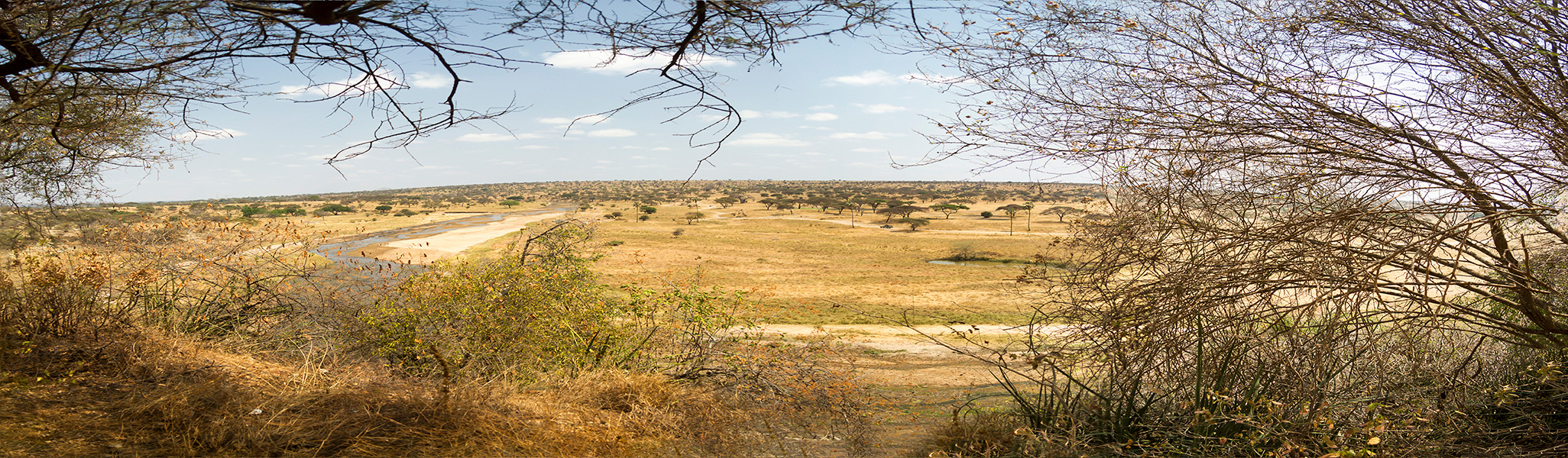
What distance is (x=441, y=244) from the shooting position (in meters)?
40.5

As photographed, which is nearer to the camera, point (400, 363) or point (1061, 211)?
point (400, 363)

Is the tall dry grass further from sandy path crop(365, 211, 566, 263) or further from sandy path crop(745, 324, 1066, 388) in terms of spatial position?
sandy path crop(365, 211, 566, 263)

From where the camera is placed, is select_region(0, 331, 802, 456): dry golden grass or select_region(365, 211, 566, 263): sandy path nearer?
select_region(0, 331, 802, 456): dry golden grass

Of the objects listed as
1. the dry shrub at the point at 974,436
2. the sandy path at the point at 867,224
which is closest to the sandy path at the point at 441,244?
the sandy path at the point at 867,224

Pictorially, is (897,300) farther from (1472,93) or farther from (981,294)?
(1472,93)

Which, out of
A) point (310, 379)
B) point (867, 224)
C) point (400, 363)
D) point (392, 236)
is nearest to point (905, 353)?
point (400, 363)

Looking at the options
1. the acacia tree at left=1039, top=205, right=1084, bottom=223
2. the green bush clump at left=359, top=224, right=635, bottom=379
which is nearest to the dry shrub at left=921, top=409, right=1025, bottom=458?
the acacia tree at left=1039, top=205, right=1084, bottom=223

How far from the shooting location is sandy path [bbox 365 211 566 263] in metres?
32.8

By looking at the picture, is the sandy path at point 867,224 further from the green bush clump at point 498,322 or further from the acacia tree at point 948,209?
the green bush clump at point 498,322

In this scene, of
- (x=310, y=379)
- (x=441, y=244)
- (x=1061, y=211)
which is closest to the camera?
(x=310, y=379)

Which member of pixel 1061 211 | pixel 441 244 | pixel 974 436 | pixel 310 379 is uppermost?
pixel 1061 211

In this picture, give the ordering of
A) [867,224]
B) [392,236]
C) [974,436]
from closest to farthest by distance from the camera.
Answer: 1. [974,436]
2. [392,236]
3. [867,224]

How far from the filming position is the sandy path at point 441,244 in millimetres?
32791

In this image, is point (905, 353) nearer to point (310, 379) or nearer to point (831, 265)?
point (310, 379)
